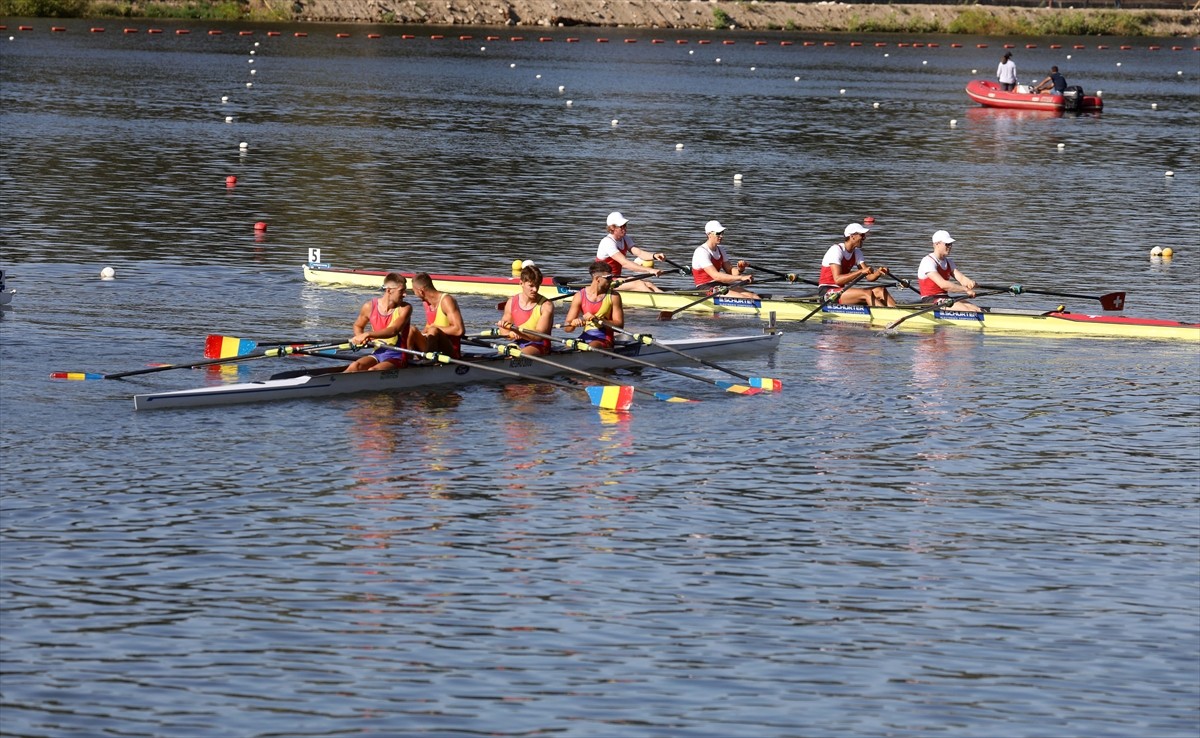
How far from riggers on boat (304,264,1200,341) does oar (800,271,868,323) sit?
0.19 ft

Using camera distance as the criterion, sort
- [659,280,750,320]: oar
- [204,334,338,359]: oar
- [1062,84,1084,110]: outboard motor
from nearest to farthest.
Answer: [204,334,338,359]: oar < [659,280,750,320]: oar < [1062,84,1084,110]: outboard motor

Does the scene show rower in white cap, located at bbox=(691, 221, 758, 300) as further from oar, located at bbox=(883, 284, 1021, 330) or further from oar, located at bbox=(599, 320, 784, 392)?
oar, located at bbox=(599, 320, 784, 392)

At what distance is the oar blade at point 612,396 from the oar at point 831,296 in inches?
281

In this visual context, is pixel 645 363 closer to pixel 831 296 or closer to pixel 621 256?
pixel 831 296

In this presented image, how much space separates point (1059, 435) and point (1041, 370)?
12.7 feet

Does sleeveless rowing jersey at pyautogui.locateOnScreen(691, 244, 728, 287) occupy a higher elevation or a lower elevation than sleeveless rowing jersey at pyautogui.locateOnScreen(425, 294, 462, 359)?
higher

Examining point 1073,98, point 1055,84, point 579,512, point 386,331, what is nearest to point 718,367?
point 386,331

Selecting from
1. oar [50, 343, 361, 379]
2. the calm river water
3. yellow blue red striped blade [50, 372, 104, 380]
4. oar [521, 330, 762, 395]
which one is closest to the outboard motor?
the calm river water

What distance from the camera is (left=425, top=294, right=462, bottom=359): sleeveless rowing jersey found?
22.4 meters

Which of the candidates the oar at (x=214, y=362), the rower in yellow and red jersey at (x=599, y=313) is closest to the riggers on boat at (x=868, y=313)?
the rower in yellow and red jersey at (x=599, y=313)

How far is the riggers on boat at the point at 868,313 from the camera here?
89.6 ft

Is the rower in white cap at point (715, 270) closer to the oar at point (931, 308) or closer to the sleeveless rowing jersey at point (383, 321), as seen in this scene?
the oar at point (931, 308)

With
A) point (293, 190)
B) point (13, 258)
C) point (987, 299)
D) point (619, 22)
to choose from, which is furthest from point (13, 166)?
point (619, 22)

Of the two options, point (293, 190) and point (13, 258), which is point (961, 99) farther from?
point (13, 258)
